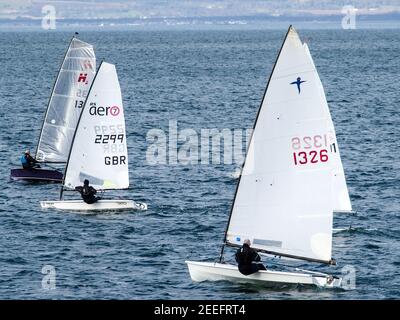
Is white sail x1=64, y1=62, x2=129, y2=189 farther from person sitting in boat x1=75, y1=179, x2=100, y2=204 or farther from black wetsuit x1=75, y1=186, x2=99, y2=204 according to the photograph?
black wetsuit x1=75, y1=186, x2=99, y2=204

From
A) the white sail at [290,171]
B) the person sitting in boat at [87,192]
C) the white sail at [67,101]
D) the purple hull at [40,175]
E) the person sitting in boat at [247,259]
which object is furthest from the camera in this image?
the purple hull at [40,175]

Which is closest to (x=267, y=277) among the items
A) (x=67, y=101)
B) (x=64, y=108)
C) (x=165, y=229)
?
(x=165, y=229)

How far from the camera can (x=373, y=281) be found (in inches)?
1932

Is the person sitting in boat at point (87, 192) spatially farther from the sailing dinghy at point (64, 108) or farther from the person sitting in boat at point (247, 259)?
the person sitting in boat at point (247, 259)

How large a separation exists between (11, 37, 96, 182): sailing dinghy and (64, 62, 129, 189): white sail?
789 cm

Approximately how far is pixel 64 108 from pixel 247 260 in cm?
2980

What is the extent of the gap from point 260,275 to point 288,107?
7.19 metres

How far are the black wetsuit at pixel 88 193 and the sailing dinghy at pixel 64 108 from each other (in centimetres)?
1063

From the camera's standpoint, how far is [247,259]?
4616 cm

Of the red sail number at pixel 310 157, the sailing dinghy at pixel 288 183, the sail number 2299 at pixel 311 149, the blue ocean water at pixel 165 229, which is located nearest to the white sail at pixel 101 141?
the blue ocean water at pixel 165 229

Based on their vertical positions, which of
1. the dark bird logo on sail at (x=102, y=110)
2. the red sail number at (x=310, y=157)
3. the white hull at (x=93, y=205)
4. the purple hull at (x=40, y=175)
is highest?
the dark bird logo on sail at (x=102, y=110)

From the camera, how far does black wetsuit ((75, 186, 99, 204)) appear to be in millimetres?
62250

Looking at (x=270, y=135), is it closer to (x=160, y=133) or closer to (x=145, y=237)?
(x=145, y=237)

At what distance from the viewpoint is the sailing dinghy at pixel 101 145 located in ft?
209
